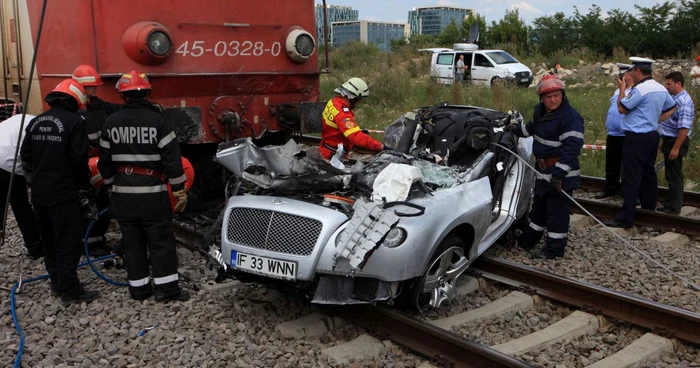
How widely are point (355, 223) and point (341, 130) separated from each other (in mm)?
2595

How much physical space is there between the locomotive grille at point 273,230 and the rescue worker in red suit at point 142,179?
28.7 inches

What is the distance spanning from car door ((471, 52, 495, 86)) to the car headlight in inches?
802

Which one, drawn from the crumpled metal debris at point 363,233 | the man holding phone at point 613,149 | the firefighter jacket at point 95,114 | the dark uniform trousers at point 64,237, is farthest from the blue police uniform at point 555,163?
the dark uniform trousers at point 64,237

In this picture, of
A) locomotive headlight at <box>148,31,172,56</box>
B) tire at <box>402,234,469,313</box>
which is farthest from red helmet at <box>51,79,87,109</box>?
tire at <box>402,234,469,313</box>

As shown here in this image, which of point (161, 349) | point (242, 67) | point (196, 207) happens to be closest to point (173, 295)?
point (161, 349)

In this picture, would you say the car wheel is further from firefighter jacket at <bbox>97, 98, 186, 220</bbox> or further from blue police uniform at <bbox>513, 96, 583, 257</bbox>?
firefighter jacket at <bbox>97, 98, 186, 220</bbox>

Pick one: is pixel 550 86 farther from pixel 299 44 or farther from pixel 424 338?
pixel 299 44

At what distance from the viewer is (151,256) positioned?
5184mm

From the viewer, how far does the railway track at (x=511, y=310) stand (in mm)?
4133

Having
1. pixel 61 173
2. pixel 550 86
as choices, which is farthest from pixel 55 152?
pixel 550 86

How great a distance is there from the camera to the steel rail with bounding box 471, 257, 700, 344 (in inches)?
177

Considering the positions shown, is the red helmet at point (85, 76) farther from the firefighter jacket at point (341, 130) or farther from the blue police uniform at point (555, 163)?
the blue police uniform at point (555, 163)

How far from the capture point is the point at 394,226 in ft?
13.6

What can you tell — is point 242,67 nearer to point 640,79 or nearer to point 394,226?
point 394,226
